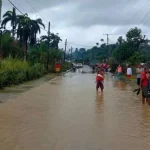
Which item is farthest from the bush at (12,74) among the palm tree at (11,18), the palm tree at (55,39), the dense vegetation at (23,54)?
the palm tree at (55,39)

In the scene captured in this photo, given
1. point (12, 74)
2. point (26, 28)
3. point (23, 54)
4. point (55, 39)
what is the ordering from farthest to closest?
point (55, 39) < point (26, 28) < point (23, 54) < point (12, 74)

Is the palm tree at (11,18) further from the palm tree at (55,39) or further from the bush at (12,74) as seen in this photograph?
the bush at (12,74)

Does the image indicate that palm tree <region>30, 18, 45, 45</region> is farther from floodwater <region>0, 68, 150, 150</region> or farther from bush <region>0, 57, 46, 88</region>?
floodwater <region>0, 68, 150, 150</region>

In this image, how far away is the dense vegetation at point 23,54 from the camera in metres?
27.2

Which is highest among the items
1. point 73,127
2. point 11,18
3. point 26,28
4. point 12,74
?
point 11,18

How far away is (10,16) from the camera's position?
2953 inches

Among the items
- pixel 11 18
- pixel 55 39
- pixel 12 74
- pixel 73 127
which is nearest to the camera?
pixel 73 127

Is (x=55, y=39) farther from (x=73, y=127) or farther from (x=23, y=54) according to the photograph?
(x=73, y=127)

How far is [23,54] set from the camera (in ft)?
198

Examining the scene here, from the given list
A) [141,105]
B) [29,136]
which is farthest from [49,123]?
[141,105]

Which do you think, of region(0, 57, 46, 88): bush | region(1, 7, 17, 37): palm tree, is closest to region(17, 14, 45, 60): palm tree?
region(1, 7, 17, 37): palm tree

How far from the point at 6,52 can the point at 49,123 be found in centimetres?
4731

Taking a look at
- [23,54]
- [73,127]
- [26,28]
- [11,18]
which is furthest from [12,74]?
[11,18]

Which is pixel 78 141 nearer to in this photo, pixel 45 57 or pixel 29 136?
pixel 29 136
